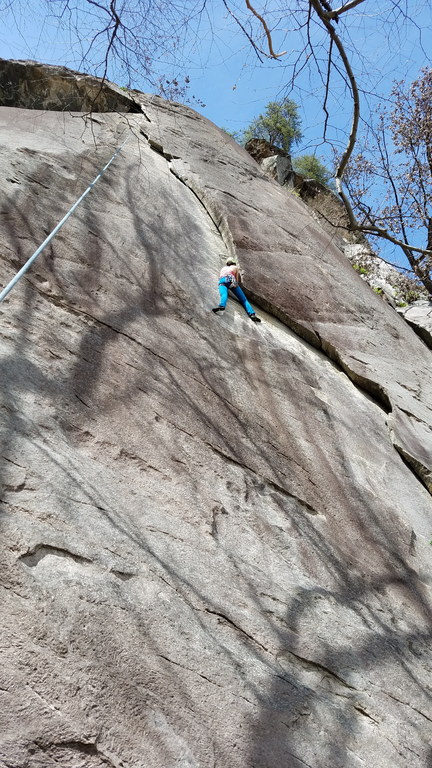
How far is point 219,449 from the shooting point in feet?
14.5

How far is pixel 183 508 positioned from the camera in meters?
3.75

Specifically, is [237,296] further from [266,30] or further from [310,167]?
[310,167]

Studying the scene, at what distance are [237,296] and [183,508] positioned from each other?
10.9 feet

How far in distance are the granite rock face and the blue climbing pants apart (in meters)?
0.10

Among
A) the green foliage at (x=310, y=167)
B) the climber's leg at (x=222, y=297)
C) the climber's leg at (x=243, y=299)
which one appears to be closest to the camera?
the climber's leg at (x=222, y=297)

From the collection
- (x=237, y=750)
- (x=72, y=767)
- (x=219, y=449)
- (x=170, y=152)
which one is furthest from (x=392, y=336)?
(x=72, y=767)

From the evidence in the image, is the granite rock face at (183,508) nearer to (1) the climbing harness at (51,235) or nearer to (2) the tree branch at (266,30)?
(1) the climbing harness at (51,235)

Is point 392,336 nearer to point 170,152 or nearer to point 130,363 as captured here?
point 170,152

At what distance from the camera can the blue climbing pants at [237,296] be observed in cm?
616

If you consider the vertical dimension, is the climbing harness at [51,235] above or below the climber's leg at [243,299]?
below

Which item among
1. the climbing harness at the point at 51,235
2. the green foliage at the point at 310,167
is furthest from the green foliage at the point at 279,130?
the climbing harness at the point at 51,235

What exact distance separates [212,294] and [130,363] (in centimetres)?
197

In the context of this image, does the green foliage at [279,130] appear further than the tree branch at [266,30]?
Yes

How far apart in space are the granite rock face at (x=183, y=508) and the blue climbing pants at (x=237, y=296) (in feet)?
0.32
